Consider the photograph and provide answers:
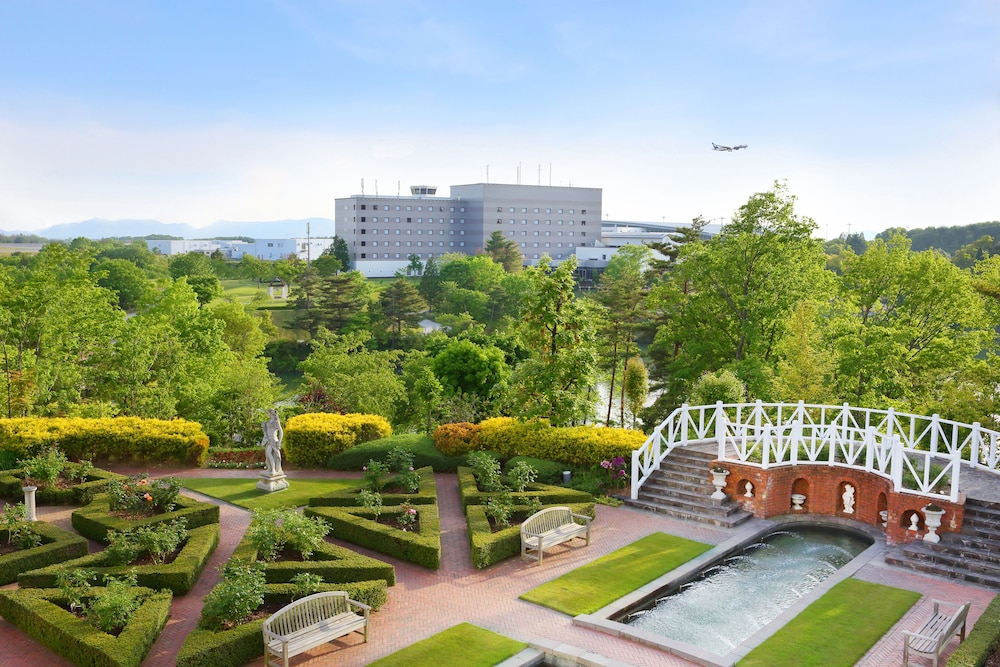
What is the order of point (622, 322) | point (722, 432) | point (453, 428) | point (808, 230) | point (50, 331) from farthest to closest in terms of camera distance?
point (622, 322), point (808, 230), point (50, 331), point (453, 428), point (722, 432)

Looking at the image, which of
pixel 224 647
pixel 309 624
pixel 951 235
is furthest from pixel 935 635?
pixel 951 235

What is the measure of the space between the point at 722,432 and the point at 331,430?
443 inches

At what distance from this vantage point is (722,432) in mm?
19328

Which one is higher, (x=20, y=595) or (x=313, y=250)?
(x=313, y=250)

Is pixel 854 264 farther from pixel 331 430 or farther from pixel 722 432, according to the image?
pixel 331 430

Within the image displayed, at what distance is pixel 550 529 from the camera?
53.1 ft

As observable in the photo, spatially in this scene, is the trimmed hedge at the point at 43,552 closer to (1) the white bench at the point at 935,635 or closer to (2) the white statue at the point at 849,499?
(1) the white bench at the point at 935,635

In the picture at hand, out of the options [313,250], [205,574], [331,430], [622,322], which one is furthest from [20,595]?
[313,250]

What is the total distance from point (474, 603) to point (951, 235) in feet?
343

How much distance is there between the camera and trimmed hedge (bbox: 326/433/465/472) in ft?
72.0

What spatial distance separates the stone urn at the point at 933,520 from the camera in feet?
51.3

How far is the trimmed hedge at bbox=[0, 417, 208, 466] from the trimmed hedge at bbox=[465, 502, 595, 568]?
10253 mm

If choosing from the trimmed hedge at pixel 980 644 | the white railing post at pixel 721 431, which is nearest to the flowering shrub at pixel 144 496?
the white railing post at pixel 721 431

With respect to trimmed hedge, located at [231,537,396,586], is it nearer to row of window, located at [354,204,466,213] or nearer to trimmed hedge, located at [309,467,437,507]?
trimmed hedge, located at [309,467,437,507]
